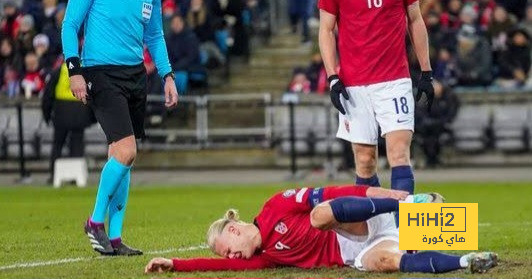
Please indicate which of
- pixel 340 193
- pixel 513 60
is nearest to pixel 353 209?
pixel 340 193

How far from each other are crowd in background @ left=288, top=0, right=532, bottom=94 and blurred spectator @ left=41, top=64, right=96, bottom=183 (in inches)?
204

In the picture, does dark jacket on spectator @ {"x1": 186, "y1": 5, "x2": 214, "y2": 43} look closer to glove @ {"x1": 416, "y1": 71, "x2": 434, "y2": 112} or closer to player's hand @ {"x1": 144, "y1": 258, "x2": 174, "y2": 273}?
glove @ {"x1": 416, "y1": 71, "x2": 434, "y2": 112}

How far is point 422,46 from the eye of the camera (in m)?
13.2

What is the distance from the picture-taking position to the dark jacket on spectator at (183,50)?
2838cm

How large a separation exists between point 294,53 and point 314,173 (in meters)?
6.08

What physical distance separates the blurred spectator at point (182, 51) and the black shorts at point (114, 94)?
15.0 meters

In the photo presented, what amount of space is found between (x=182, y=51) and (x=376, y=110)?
15.7m

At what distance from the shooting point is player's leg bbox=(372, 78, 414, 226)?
1266 centimetres

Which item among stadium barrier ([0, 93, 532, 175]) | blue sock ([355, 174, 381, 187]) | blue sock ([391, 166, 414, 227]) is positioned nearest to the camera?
blue sock ([391, 166, 414, 227])

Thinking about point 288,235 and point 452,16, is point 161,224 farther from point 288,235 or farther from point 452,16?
point 452,16

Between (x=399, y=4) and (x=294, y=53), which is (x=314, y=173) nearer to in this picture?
(x=294, y=53)

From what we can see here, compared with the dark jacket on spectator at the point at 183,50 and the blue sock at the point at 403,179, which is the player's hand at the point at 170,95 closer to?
the blue sock at the point at 403,179

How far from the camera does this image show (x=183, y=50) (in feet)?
93.4

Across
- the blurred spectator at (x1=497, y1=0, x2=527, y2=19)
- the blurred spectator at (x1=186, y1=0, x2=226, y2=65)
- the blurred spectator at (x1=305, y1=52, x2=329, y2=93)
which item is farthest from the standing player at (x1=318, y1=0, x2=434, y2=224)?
the blurred spectator at (x1=497, y1=0, x2=527, y2=19)
